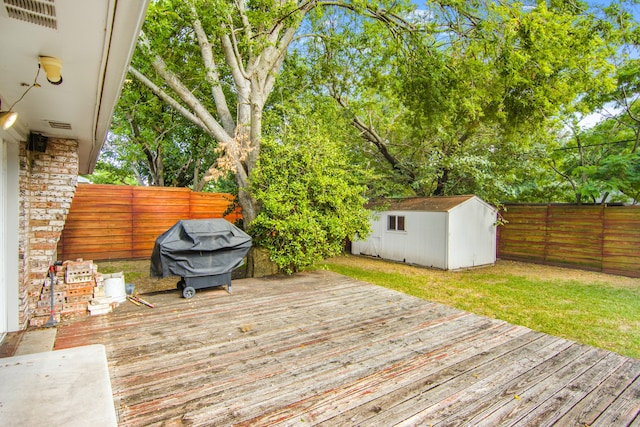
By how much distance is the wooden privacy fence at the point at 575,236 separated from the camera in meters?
7.91

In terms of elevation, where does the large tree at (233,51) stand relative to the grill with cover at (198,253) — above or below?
above

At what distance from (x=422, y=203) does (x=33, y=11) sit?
9.13 metres

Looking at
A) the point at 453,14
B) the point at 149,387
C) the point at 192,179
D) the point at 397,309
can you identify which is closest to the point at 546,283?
the point at 397,309

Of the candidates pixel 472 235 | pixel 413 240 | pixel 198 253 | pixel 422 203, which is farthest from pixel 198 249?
pixel 472 235

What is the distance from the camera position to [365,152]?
11.8 meters

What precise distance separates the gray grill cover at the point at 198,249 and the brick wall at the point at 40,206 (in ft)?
3.75

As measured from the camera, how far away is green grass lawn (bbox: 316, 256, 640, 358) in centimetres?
451

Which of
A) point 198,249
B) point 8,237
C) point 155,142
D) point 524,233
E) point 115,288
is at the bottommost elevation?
point 115,288

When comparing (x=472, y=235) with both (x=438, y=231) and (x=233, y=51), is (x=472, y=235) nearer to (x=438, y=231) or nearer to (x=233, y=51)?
(x=438, y=231)

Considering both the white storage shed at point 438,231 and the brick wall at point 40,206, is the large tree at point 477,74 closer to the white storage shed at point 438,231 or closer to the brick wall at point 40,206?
the white storage shed at point 438,231

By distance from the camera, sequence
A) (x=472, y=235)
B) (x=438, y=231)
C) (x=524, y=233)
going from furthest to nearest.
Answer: (x=524, y=233)
(x=472, y=235)
(x=438, y=231)

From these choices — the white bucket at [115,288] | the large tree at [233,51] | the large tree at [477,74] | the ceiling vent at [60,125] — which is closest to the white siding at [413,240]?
the large tree at [477,74]

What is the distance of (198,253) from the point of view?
4.54 meters

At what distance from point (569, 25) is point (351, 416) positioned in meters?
7.36
